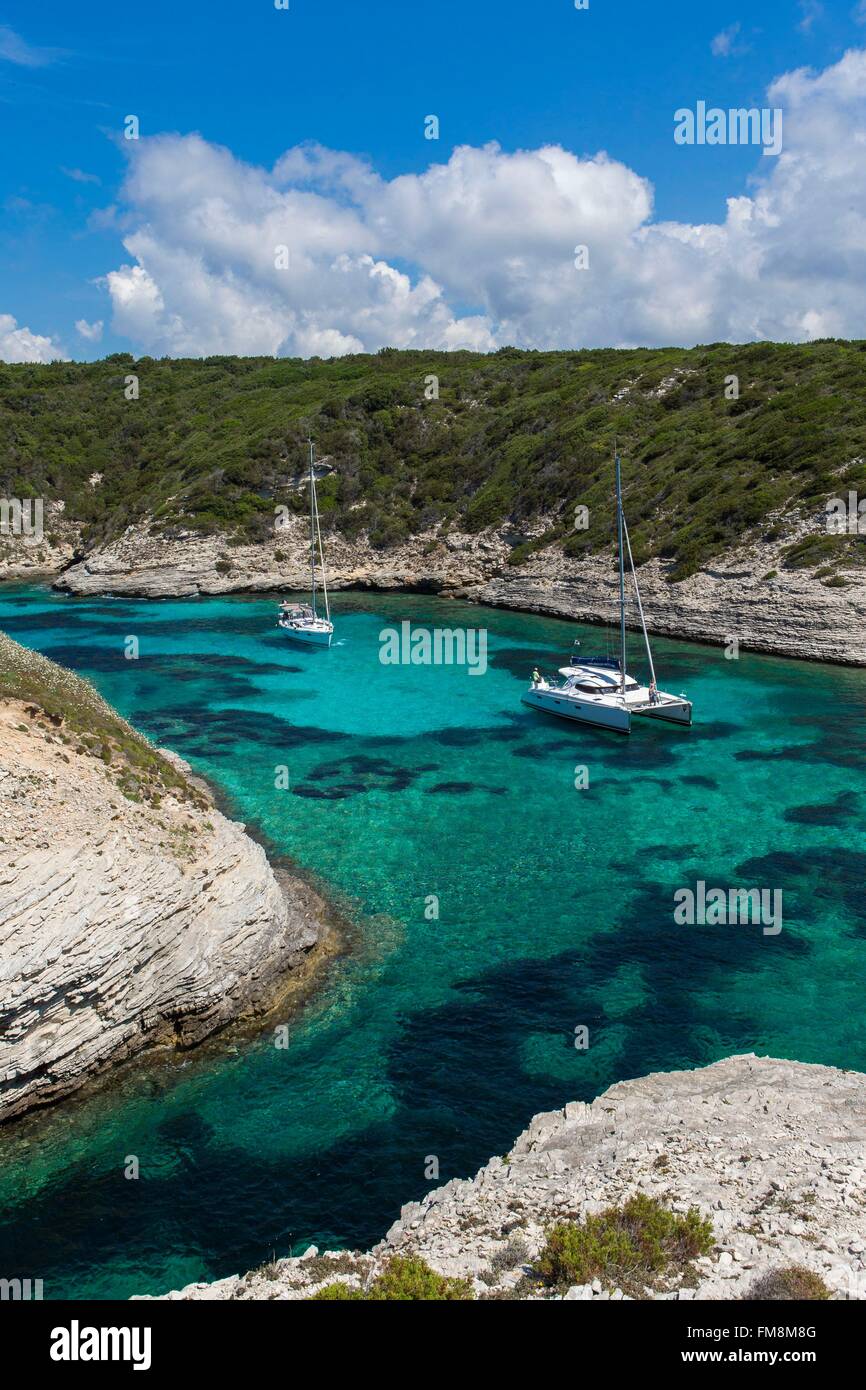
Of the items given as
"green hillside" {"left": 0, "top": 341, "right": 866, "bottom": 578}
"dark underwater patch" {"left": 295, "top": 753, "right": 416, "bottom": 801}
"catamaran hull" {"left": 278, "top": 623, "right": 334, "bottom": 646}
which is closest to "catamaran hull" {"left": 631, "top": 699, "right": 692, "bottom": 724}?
"dark underwater patch" {"left": 295, "top": 753, "right": 416, "bottom": 801}

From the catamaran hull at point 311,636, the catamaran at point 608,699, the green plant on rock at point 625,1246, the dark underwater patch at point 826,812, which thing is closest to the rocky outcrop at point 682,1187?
the green plant on rock at point 625,1246

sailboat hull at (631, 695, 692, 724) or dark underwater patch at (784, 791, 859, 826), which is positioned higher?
sailboat hull at (631, 695, 692, 724)

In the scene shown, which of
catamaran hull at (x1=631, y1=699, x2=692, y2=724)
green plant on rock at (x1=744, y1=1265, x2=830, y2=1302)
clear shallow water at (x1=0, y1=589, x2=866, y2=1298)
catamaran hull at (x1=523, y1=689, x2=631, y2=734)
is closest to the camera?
green plant on rock at (x1=744, y1=1265, x2=830, y2=1302)

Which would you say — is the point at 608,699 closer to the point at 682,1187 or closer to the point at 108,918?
the point at 108,918

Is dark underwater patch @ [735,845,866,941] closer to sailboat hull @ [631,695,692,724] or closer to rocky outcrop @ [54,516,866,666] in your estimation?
sailboat hull @ [631,695,692,724]

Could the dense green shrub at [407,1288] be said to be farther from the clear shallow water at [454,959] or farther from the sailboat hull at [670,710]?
the sailboat hull at [670,710]
